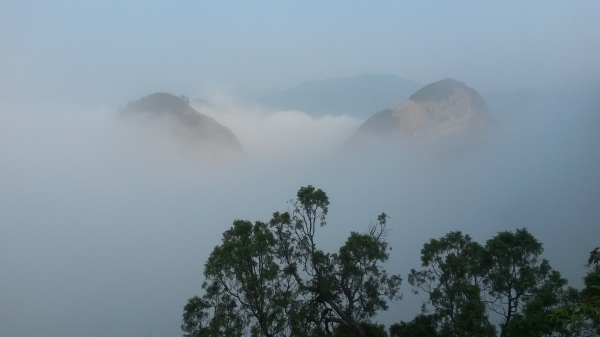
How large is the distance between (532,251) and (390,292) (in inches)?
215

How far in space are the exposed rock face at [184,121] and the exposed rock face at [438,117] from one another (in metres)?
29.6

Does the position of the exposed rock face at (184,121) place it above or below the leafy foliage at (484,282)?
above

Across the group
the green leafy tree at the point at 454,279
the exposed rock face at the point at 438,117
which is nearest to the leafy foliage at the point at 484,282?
the green leafy tree at the point at 454,279

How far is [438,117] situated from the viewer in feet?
237

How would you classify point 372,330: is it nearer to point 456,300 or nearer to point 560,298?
point 456,300

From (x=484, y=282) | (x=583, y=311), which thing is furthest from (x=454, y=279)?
(x=583, y=311)

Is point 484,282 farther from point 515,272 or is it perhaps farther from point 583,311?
point 583,311

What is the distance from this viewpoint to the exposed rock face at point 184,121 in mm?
81125

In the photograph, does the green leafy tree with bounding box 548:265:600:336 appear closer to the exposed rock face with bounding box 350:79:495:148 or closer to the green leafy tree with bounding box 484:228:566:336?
the green leafy tree with bounding box 484:228:566:336

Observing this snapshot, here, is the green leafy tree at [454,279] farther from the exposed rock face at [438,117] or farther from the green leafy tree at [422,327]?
the exposed rock face at [438,117]

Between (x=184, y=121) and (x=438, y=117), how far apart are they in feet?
161

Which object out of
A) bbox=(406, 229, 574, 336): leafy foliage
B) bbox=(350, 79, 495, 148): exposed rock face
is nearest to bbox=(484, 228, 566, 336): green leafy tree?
bbox=(406, 229, 574, 336): leafy foliage

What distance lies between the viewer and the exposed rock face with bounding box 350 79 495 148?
237 feet

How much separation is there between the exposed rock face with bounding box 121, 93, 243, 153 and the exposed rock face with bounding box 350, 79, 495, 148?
29570 millimetres
